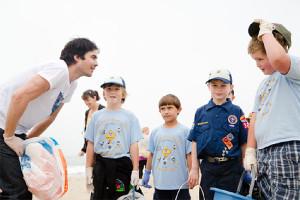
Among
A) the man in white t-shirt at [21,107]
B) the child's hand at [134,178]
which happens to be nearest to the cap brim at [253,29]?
the man in white t-shirt at [21,107]

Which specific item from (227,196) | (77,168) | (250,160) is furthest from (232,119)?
(77,168)

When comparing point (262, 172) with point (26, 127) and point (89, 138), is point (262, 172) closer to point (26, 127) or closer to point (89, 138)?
point (26, 127)

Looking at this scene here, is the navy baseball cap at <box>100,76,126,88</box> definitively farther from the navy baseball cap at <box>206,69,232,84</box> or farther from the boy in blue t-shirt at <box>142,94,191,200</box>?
the navy baseball cap at <box>206,69,232,84</box>

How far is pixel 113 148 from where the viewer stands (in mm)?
3730

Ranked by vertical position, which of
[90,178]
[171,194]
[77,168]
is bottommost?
Result: [77,168]

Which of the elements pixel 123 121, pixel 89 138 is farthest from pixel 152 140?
pixel 89 138

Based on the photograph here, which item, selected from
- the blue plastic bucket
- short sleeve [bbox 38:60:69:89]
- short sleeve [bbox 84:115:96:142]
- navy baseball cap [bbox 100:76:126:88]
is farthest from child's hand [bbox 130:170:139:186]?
the blue plastic bucket

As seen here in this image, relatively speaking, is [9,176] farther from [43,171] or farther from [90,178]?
[90,178]

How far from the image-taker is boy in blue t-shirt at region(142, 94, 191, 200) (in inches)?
147

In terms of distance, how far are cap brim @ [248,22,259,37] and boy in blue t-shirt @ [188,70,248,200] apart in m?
0.90

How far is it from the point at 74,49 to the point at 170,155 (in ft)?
5.38

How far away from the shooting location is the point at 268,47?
2.03 meters

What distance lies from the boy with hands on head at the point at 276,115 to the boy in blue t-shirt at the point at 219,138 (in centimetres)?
70

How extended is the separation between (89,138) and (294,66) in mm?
2449
